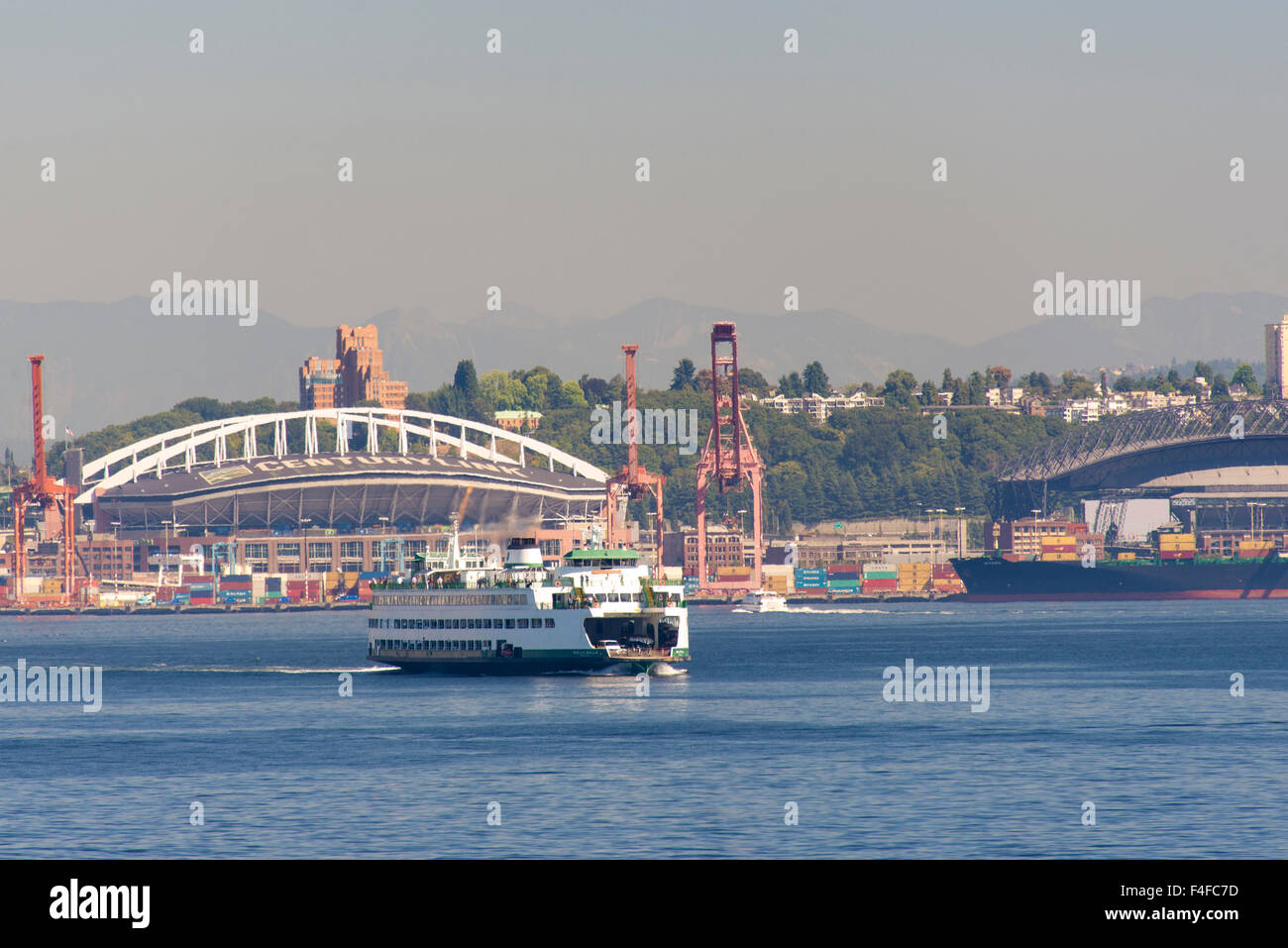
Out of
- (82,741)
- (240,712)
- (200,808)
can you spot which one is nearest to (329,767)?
(200,808)

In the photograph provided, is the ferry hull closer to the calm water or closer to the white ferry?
the white ferry

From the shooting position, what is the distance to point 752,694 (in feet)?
254

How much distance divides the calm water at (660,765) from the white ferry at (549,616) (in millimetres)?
1422

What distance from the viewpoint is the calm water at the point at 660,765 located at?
37.3 metres

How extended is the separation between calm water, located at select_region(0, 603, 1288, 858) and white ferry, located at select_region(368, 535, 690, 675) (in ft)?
4.66

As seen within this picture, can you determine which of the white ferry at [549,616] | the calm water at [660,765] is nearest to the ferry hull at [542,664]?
the white ferry at [549,616]

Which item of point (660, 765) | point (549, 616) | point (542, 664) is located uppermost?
point (549, 616)

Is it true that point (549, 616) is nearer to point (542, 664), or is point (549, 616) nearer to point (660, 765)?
point (542, 664)

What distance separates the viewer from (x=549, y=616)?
82625mm

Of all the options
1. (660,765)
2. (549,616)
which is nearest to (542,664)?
(549,616)

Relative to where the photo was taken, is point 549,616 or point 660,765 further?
point 549,616

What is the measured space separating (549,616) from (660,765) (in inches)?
1277

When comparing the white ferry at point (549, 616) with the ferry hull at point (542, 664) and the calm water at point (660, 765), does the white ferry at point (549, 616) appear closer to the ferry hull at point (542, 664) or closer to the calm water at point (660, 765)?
the ferry hull at point (542, 664)

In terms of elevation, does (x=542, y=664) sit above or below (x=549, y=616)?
below
